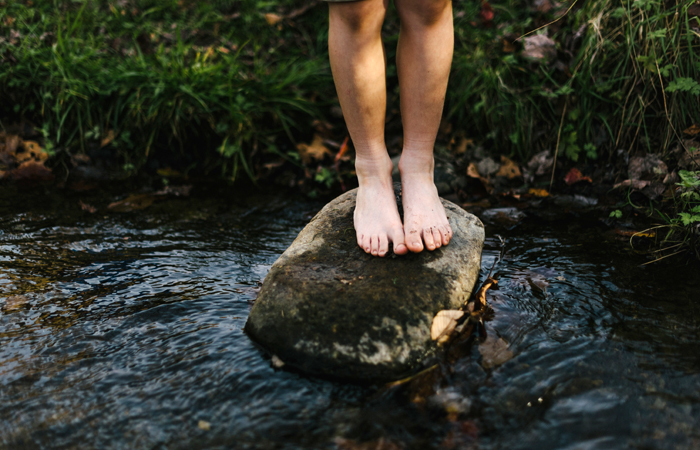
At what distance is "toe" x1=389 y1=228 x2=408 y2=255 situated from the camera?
5.70 feet

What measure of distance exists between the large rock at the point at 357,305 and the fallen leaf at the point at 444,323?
0.06ft

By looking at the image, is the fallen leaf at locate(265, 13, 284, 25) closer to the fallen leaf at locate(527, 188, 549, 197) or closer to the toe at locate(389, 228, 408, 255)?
the fallen leaf at locate(527, 188, 549, 197)

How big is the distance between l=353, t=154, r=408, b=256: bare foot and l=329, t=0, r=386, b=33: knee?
0.50m

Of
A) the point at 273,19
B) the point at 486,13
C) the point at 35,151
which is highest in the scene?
the point at 273,19

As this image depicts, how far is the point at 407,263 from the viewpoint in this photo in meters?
1.71

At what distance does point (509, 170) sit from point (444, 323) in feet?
5.68

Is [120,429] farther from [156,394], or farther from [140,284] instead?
[140,284]

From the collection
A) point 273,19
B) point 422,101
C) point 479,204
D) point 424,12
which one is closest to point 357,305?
point 422,101

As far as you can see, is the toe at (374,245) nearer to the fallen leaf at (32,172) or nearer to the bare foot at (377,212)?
the bare foot at (377,212)

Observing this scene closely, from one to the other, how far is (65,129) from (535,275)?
3.20 meters

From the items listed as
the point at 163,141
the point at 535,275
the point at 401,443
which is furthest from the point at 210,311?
the point at 163,141

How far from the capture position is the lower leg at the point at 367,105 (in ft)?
5.32

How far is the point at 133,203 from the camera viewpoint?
2914mm

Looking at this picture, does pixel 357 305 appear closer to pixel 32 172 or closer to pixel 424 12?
pixel 424 12
